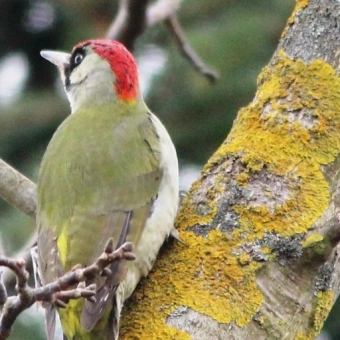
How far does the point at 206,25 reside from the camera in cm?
625

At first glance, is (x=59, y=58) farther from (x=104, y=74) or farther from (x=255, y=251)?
(x=255, y=251)

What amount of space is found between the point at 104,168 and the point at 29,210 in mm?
372

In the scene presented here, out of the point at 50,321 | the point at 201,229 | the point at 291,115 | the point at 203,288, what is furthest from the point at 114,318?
the point at 291,115

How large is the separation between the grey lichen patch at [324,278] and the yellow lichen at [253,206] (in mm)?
30

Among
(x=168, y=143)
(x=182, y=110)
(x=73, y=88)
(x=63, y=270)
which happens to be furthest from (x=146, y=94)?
(x=63, y=270)

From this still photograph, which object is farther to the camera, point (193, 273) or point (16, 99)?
point (16, 99)

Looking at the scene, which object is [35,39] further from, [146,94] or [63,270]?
[63,270]

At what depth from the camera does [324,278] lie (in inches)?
127

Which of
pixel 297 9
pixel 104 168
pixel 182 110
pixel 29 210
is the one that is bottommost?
pixel 182 110

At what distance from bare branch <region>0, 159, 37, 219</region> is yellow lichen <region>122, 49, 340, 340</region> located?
0.64 metres

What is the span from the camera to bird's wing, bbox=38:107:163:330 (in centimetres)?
343

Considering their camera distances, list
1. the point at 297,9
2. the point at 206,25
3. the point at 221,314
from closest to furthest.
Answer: the point at 221,314 < the point at 297,9 < the point at 206,25

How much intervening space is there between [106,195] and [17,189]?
0.36m

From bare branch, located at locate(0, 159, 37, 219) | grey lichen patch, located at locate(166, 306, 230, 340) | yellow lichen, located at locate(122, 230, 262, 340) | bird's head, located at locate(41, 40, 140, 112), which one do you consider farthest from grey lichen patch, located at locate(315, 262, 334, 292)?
bird's head, located at locate(41, 40, 140, 112)
